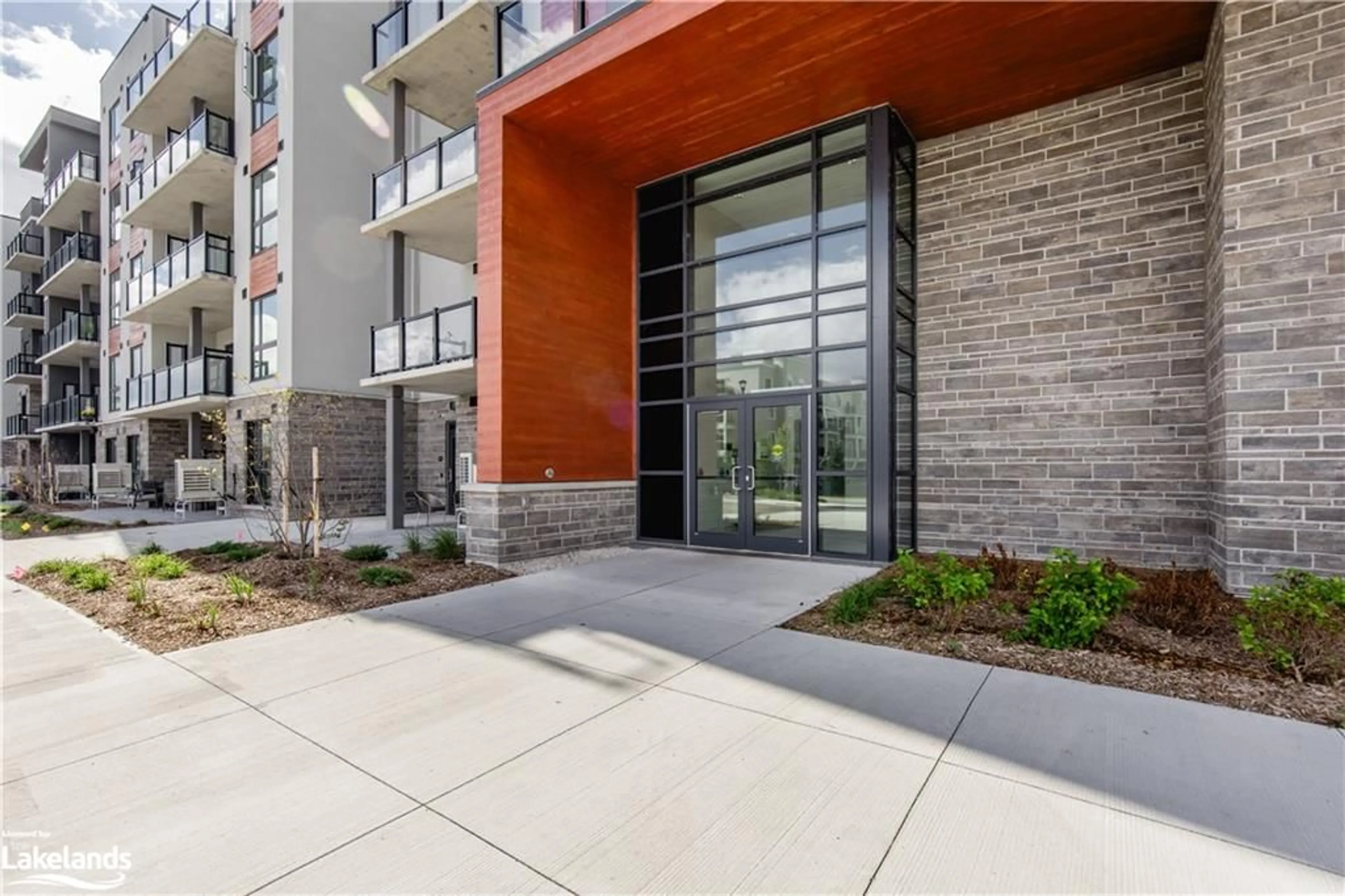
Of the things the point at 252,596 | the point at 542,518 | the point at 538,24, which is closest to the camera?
the point at 252,596

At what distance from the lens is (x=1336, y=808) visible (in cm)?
245

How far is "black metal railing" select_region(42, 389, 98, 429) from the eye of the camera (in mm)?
24375

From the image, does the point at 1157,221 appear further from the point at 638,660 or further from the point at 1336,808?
the point at 638,660

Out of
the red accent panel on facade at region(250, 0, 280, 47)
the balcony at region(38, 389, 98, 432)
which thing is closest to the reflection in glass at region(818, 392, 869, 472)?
the red accent panel on facade at region(250, 0, 280, 47)

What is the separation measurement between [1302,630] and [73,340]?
35904 mm

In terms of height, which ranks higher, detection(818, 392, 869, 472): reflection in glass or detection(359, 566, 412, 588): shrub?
detection(818, 392, 869, 472): reflection in glass

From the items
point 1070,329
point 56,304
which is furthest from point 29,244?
point 1070,329

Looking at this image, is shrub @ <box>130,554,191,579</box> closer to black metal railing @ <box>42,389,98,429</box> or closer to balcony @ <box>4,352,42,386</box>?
black metal railing @ <box>42,389,98,429</box>

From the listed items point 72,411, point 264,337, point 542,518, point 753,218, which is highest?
point 753,218

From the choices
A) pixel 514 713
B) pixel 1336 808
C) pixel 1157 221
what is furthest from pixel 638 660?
pixel 1157 221

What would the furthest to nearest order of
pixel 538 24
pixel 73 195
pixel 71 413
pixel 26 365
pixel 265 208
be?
pixel 26 365, pixel 71 413, pixel 73 195, pixel 265 208, pixel 538 24

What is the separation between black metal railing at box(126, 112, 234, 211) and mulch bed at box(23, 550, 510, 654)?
13.4 meters

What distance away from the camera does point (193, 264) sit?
644 inches

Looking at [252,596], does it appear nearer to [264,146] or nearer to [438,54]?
[438,54]
